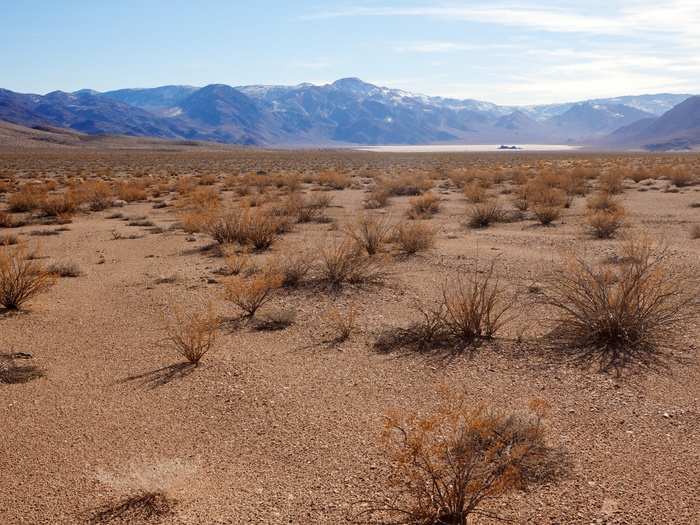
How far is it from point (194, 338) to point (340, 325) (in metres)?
1.86

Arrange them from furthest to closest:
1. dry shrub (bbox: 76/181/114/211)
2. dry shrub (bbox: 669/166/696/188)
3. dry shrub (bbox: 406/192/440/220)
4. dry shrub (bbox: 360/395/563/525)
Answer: dry shrub (bbox: 669/166/696/188), dry shrub (bbox: 76/181/114/211), dry shrub (bbox: 406/192/440/220), dry shrub (bbox: 360/395/563/525)

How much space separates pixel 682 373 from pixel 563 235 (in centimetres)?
924

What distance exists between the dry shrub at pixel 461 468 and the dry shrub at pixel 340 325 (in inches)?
97.0

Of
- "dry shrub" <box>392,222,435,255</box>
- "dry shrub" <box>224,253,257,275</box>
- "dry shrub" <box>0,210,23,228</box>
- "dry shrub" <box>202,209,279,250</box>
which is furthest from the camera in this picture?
"dry shrub" <box>0,210,23,228</box>

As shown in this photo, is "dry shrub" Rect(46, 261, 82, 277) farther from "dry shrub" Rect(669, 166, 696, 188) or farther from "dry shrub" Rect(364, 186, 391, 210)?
"dry shrub" Rect(669, 166, 696, 188)

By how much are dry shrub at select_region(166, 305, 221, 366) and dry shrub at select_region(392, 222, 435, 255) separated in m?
5.67

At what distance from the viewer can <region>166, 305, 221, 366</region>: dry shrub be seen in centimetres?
712

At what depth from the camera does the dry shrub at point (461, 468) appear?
13.6ft

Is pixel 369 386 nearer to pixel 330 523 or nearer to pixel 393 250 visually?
A: pixel 330 523

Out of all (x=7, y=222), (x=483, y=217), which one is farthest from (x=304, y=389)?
(x=7, y=222)

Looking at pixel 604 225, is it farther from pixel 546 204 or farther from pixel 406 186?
pixel 406 186

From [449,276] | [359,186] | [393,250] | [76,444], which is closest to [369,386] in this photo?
[76,444]

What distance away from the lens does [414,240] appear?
42.7ft

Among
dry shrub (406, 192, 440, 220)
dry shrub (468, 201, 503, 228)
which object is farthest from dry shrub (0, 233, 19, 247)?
dry shrub (468, 201, 503, 228)
